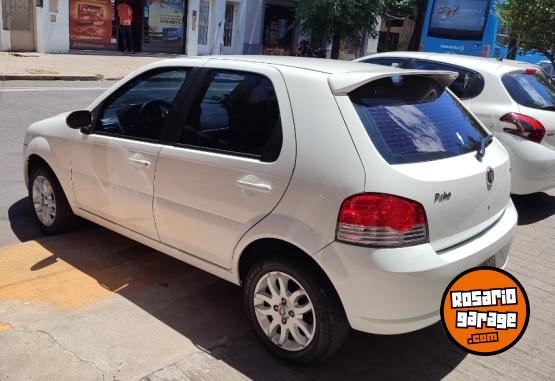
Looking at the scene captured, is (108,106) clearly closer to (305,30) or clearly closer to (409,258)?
(409,258)

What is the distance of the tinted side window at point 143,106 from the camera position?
12.3ft

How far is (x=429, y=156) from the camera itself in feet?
9.84

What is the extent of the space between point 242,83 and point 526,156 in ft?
11.5

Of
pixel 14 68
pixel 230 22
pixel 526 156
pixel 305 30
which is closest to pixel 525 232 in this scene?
pixel 526 156

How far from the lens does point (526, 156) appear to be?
5.57 metres

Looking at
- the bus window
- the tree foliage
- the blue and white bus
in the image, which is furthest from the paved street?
the tree foliage

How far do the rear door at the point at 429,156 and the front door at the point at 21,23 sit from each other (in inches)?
674

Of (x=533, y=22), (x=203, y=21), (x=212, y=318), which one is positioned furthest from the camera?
(x=203, y=21)

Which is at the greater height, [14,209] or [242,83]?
[242,83]

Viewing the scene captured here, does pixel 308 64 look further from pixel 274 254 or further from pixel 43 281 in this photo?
pixel 43 281

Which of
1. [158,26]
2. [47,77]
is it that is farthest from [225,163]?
[158,26]

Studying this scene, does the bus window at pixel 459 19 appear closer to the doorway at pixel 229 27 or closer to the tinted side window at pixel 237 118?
the doorway at pixel 229 27

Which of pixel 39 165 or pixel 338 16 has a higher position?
pixel 338 16

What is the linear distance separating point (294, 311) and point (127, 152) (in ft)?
5.41
